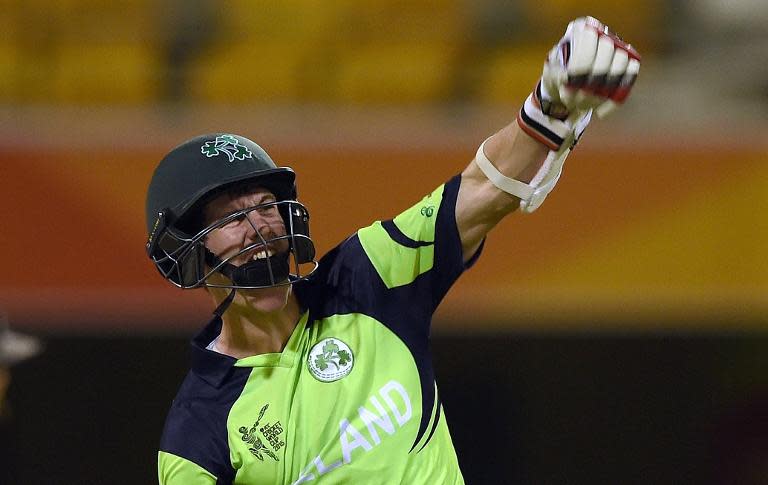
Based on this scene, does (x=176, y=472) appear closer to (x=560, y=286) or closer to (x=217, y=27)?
(x=560, y=286)

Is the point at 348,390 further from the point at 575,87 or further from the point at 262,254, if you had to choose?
the point at 575,87

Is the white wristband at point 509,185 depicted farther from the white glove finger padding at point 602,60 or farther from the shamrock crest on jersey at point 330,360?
the shamrock crest on jersey at point 330,360

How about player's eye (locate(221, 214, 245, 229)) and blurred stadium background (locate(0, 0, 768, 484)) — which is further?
blurred stadium background (locate(0, 0, 768, 484))

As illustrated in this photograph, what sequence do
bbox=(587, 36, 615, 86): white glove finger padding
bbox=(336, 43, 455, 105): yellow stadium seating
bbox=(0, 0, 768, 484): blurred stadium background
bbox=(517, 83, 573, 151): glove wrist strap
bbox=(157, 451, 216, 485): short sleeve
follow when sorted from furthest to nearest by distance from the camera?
bbox=(336, 43, 455, 105): yellow stadium seating → bbox=(0, 0, 768, 484): blurred stadium background → bbox=(157, 451, 216, 485): short sleeve → bbox=(517, 83, 573, 151): glove wrist strap → bbox=(587, 36, 615, 86): white glove finger padding

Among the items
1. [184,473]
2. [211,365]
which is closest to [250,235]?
[211,365]

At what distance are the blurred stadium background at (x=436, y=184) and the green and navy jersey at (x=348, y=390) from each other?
0.91m

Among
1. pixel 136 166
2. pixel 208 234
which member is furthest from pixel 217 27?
pixel 208 234

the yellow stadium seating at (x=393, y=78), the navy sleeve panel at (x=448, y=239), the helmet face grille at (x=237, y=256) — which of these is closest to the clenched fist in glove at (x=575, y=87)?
the navy sleeve panel at (x=448, y=239)

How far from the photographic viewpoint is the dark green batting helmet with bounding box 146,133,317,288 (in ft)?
7.43

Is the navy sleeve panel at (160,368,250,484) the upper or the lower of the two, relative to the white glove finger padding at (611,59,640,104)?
lower

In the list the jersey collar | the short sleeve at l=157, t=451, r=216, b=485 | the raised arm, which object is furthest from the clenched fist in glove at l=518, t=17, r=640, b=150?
the short sleeve at l=157, t=451, r=216, b=485

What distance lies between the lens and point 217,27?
21.3ft

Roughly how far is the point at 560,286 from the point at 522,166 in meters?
2.73

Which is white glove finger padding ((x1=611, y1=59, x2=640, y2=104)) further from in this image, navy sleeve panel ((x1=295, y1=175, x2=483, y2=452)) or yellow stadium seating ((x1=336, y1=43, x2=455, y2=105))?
yellow stadium seating ((x1=336, y1=43, x2=455, y2=105))
